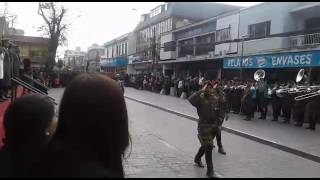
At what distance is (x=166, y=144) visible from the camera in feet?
38.5

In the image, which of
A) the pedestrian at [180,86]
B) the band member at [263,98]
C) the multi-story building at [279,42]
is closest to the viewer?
the band member at [263,98]

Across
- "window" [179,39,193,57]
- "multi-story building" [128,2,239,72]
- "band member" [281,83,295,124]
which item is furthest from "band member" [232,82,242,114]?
A: "multi-story building" [128,2,239,72]

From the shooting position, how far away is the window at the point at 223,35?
33.5 meters

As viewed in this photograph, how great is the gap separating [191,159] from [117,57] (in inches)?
2551

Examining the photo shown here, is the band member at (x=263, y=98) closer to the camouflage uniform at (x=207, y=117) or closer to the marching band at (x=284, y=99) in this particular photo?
the marching band at (x=284, y=99)

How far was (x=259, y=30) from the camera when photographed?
28.7 meters

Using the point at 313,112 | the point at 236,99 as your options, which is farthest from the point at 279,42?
the point at 313,112

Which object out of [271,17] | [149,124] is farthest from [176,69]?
[149,124]

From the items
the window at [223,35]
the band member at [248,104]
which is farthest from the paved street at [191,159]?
the window at [223,35]

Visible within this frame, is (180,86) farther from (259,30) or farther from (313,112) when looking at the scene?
(313,112)

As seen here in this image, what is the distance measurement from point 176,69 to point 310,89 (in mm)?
29579

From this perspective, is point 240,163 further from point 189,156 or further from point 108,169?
point 108,169

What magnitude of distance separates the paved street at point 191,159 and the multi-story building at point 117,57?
56.4 m

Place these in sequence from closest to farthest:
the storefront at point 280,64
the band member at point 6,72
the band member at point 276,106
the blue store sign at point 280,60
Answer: the band member at point 6,72 → the band member at point 276,106 → the blue store sign at point 280,60 → the storefront at point 280,64
